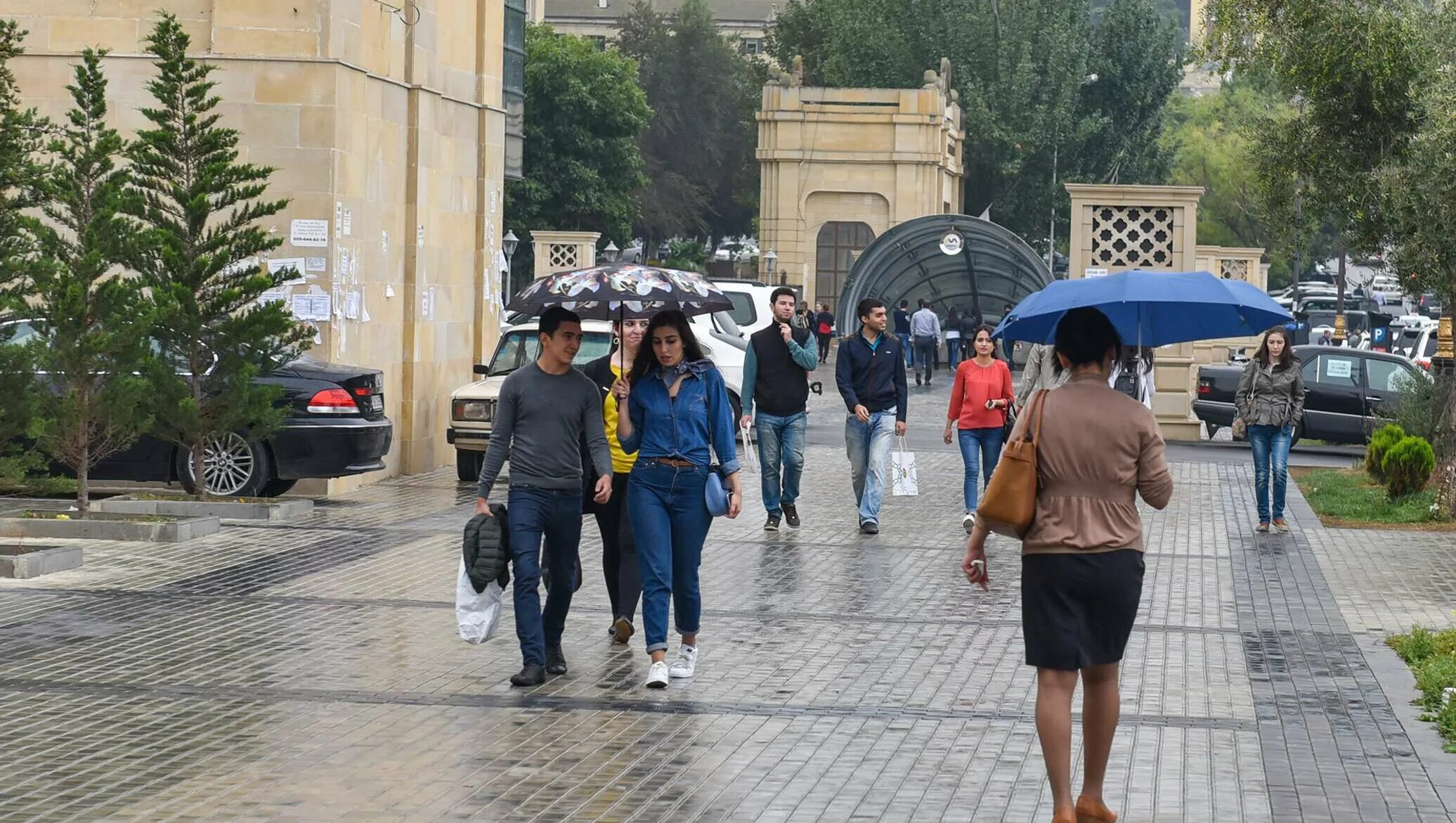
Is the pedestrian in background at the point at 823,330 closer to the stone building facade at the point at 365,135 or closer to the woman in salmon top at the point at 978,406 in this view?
the stone building facade at the point at 365,135

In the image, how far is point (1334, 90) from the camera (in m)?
20.0

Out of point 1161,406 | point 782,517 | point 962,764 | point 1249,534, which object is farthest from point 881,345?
point 1161,406

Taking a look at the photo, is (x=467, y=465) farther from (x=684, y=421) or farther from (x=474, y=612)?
(x=474, y=612)

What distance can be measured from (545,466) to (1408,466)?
36.1 feet

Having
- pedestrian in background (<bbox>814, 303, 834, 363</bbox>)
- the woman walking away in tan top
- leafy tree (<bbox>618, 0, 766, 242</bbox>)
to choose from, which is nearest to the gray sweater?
the woman walking away in tan top

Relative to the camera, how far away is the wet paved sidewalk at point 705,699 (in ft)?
23.1

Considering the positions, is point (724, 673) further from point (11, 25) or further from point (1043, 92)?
point (1043, 92)

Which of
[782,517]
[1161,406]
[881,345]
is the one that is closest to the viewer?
[881,345]

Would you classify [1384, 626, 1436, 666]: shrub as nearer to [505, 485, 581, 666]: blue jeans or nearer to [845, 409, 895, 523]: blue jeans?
[505, 485, 581, 666]: blue jeans

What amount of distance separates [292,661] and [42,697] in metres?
1.29

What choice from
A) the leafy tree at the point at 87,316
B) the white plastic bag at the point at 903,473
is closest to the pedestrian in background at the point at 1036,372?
the white plastic bag at the point at 903,473

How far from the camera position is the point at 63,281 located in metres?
13.7

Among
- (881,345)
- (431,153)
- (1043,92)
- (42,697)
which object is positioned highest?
(1043,92)

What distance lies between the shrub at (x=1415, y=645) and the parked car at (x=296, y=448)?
28.9 ft
